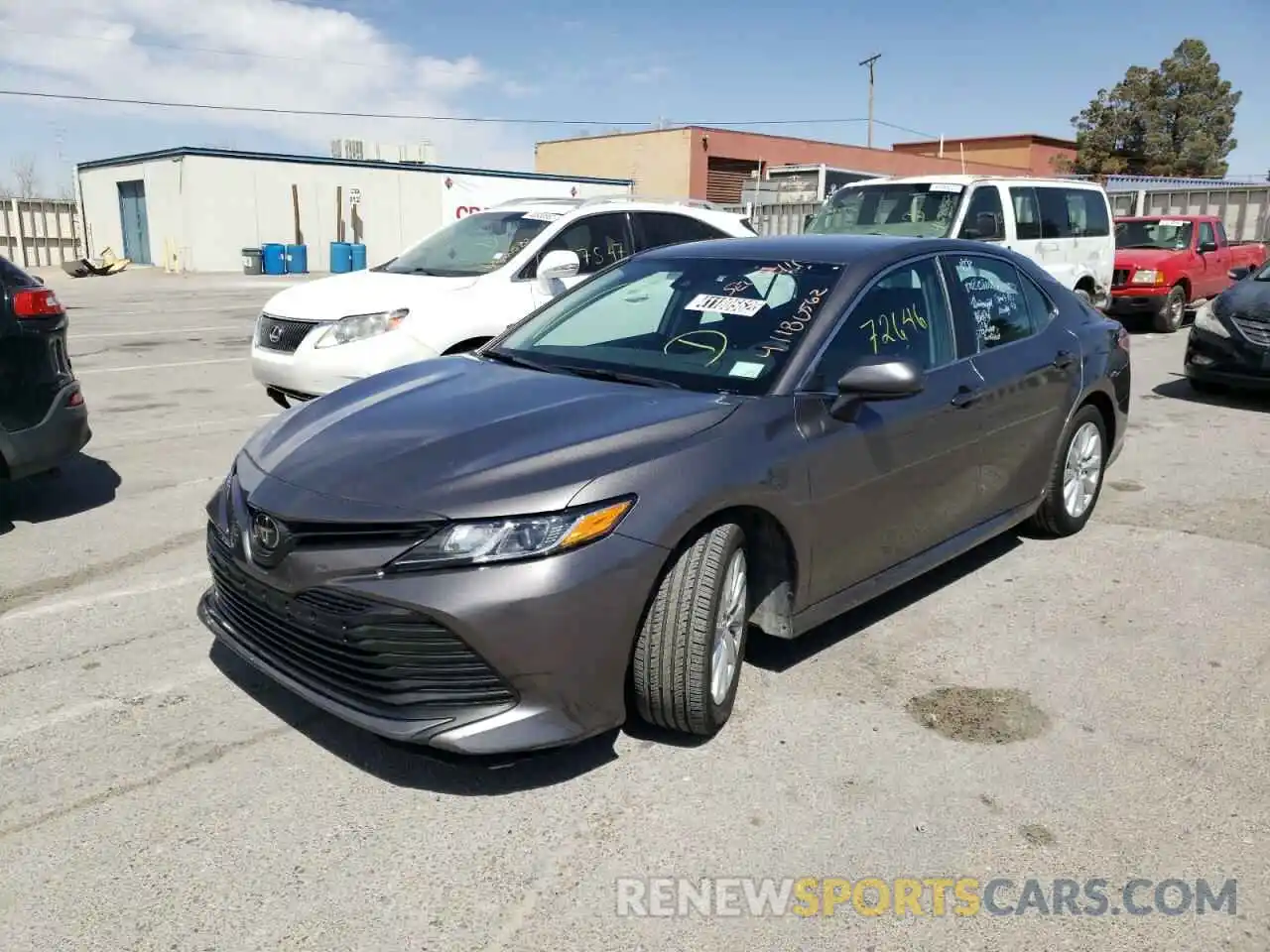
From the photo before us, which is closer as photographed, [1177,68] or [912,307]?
[912,307]

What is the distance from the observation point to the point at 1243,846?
9.61 feet

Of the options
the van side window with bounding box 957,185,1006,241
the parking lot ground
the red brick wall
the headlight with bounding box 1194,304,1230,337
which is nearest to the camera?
the parking lot ground

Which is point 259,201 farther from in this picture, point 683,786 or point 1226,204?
point 683,786

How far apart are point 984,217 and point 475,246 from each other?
18.8ft

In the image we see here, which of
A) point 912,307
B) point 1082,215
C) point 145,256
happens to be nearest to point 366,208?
point 145,256

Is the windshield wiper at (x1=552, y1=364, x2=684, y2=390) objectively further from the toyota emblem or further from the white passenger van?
the white passenger van

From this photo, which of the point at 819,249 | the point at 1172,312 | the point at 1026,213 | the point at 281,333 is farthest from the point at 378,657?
the point at 1172,312

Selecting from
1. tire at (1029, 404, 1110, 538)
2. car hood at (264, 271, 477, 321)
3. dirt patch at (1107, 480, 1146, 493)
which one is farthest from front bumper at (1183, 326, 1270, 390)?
car hood at (264, 271, 477, 321)

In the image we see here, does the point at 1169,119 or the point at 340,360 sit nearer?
the point at 340,360

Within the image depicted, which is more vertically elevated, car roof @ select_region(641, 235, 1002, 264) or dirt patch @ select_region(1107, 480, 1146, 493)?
car roof @ select_region(641, 235, 1002, 264)

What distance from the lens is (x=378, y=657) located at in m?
2.89

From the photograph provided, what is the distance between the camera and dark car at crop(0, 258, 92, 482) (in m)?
5.15

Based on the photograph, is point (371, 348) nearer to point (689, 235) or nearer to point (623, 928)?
point (689, 235)

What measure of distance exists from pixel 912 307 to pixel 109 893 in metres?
3.40
